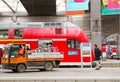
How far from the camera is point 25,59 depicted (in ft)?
87.8

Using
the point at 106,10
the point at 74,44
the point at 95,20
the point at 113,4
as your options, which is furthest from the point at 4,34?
the point at 106,10

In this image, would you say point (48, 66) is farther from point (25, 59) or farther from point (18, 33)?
point (18, 33)

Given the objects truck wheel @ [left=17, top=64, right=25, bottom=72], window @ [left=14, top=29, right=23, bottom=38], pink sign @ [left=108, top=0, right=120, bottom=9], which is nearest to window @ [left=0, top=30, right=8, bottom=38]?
Result: window @ [left=14, top=29, right=23, bottom=38]

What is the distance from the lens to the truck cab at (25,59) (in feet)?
87.0

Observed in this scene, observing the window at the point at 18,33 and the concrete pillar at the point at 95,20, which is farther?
the concrete pillar at the point at 95,20

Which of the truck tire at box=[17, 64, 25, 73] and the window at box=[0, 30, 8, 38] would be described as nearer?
the truck tire at box=[17, 64, 25, 73]

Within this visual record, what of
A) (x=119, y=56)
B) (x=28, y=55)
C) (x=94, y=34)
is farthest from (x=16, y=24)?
(x=119, y=56)

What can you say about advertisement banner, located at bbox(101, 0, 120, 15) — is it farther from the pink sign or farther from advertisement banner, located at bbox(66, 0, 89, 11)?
advertisement banner, located at bbox(66, 0, 89, 11)

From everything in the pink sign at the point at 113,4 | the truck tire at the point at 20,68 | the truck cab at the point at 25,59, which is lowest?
the truck tire at the point at 20,68

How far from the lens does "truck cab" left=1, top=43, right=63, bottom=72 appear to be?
26516 mm

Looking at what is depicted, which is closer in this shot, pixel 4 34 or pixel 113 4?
pixel 4 34

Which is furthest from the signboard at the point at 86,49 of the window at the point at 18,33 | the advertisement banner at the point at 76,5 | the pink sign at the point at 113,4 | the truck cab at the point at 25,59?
the pink sign at the point at 113,4

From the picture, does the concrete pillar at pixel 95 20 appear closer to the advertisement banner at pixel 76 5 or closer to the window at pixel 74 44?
the advertisement banner at pixel 76 5

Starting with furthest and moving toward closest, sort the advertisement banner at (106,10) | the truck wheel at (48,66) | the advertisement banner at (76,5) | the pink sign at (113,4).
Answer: the advertisement banner at (106,10) → the pink sign at (113,4) → the advertisement banner at (76,5) → the truck wheel at (48,66)
